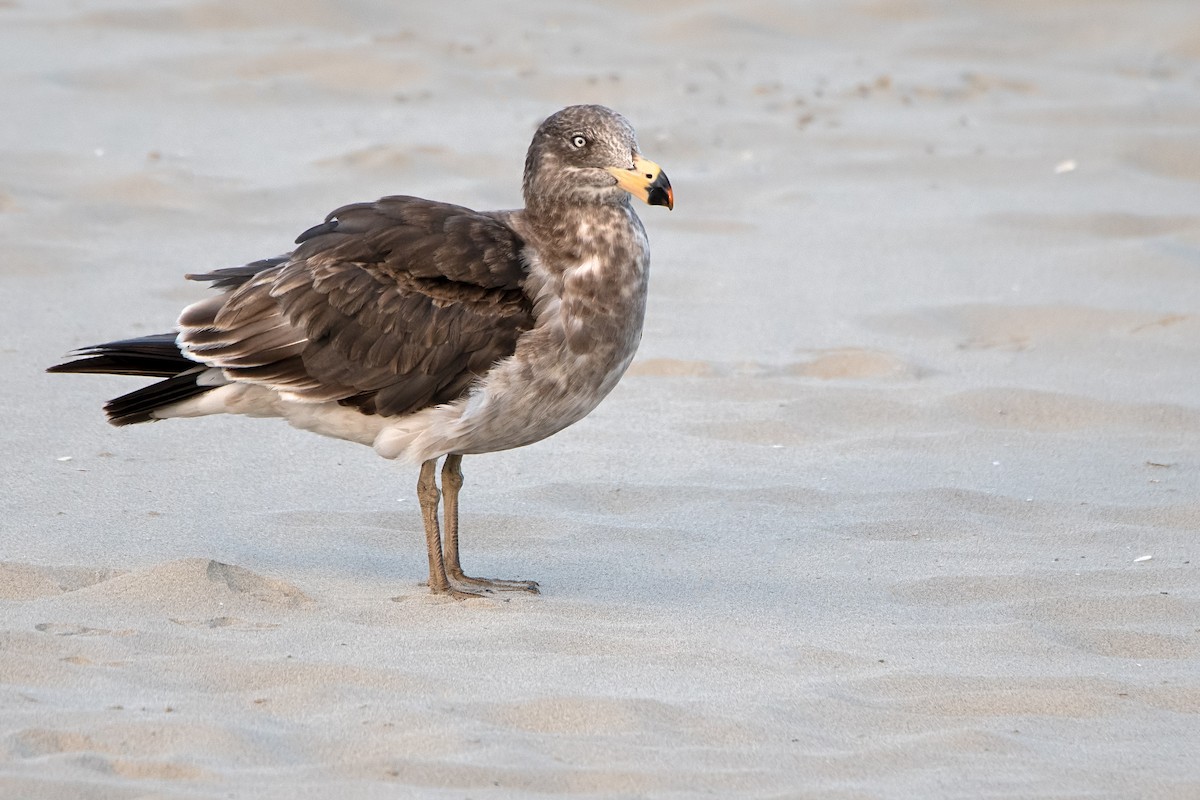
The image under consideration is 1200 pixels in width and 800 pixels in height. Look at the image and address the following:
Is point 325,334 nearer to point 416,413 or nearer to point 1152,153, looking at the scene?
point 416,413

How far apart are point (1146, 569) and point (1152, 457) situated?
4.72 ft

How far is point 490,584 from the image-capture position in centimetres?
623

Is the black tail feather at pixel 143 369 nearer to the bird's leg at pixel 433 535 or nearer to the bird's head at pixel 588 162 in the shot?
the bird's leg at pixel 433 535

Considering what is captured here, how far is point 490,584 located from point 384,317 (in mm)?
980

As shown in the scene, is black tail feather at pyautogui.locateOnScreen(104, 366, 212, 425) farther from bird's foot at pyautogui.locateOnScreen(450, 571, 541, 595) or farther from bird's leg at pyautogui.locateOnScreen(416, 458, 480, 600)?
bird's foot at pyautogui.locateOnScreen(450, 571, 541, 595)

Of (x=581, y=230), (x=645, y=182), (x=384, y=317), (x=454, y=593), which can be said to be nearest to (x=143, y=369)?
(x=384, y=317)

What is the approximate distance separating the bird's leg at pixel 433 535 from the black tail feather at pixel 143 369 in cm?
80

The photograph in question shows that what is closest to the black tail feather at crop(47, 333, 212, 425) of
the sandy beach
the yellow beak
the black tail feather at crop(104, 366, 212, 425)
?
the black tail feather at crop(104, 366, 212, 425)

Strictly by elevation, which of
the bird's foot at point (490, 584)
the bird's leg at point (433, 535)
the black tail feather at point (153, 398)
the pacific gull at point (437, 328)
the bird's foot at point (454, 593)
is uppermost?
the pacific gull at point (437, 328)

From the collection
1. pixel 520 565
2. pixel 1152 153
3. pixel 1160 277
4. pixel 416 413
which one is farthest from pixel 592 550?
pixel 1152 153

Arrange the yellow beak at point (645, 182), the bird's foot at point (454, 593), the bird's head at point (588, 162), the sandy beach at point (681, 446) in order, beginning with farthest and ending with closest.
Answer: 1. the bird's head at point (588, 162)
2. the yellow beak at point (645, 182)
3. the bird's foot at point (454, 593)
4. the sandy beach at point (681, 446)

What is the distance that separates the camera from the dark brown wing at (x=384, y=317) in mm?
6051

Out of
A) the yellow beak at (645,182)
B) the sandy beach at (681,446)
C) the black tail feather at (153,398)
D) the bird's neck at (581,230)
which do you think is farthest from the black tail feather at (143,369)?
the yellow beak at (645,182)

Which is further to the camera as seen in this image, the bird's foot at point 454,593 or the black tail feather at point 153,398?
the black tail feather at point 153,398
